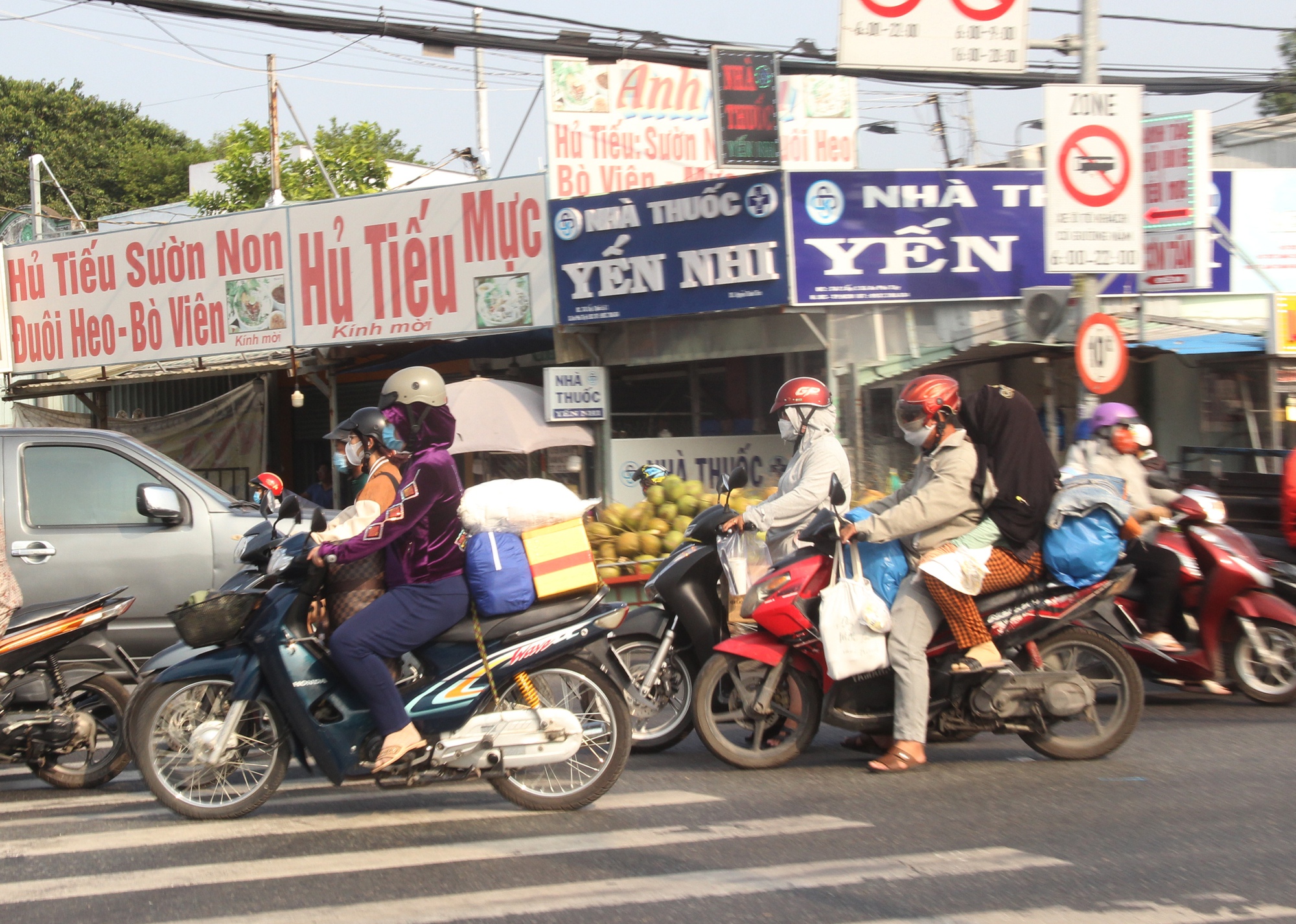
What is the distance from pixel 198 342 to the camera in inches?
694

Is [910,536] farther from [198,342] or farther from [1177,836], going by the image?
[198,342]

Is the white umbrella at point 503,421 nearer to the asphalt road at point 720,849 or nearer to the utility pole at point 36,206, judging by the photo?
the asphalt road at point 720,849

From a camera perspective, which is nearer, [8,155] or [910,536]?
[910,536]

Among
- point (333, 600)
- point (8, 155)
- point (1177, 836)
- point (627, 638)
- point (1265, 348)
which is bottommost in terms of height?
point (1177, 836)

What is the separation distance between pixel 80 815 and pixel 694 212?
33.0 ft

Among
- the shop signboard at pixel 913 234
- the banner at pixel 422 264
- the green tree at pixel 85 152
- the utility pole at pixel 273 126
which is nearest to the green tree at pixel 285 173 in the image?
the utility pole at pixel 273 126

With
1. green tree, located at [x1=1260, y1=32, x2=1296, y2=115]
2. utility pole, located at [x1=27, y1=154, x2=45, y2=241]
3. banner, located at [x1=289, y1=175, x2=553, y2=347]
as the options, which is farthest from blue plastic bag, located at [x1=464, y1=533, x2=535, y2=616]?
green tree, located at [x1=1260, y1=32, x2=1296, y2=115]

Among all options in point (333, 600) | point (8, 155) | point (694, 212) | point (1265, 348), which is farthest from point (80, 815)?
point (8, 155)

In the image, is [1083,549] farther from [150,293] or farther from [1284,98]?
[1284,98]

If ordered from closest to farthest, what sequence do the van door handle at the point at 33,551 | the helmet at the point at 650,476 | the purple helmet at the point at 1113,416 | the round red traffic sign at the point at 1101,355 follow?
the van door handle at the point at 33,551 < the purple helmet at the point at 1113,416 < the helmet at the point at 650,476 < the round red traffic sign at the point at 1101,355

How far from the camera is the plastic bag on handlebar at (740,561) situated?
6352mm

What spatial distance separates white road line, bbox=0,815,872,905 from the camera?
4266 millimetres

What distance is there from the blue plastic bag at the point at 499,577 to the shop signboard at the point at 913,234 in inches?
341

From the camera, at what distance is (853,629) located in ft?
18.9
